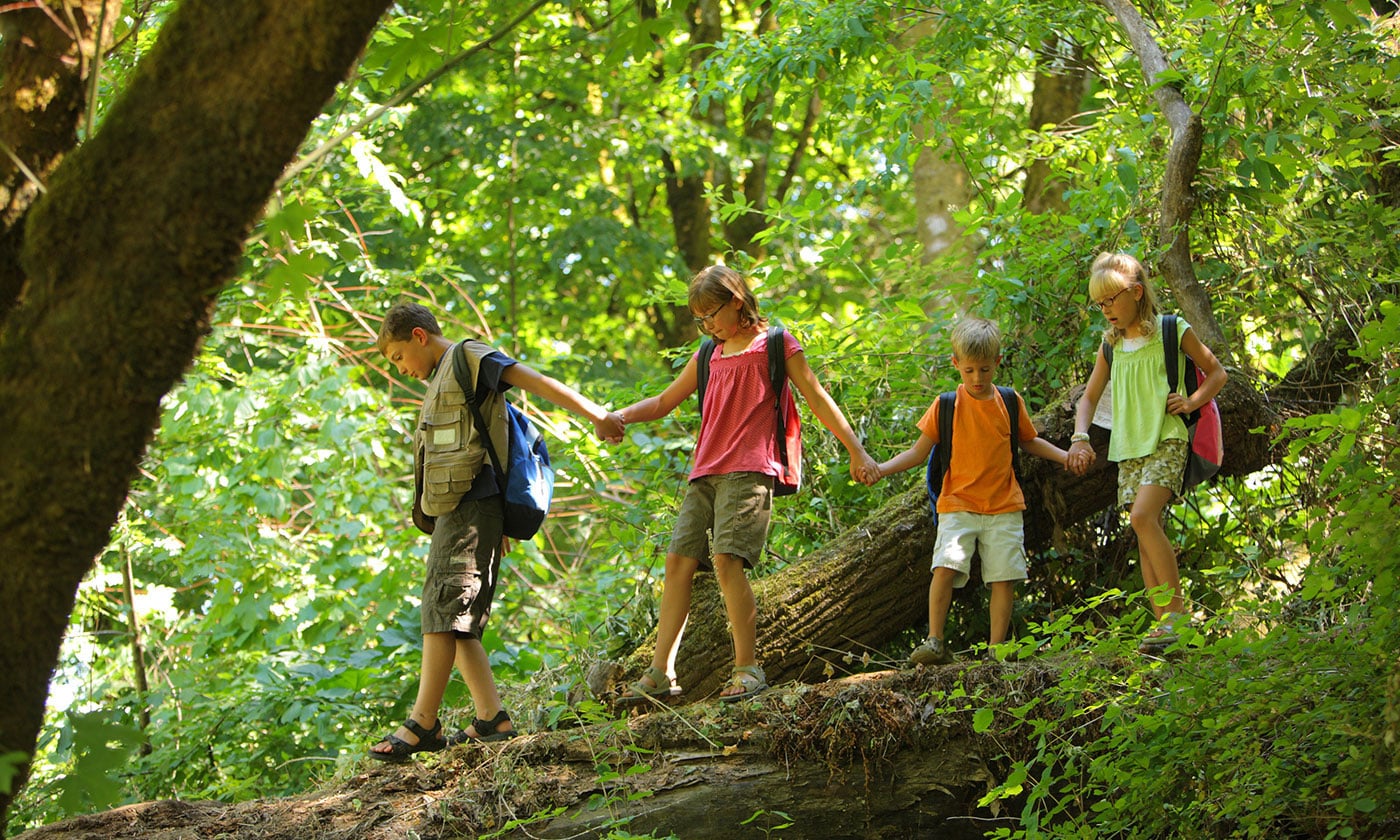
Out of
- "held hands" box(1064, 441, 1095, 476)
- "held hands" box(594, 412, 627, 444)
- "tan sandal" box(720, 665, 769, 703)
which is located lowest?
"tan sandal" box(720, 665, 769, 703)

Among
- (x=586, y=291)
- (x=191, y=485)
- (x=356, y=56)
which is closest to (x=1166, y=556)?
(x=356, y=56)

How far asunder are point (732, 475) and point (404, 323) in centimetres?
151

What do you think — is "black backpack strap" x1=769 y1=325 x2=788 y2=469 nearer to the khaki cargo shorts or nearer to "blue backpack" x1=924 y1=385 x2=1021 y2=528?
the khaki cargo shorts

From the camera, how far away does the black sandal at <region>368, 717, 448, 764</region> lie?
466 centimetres

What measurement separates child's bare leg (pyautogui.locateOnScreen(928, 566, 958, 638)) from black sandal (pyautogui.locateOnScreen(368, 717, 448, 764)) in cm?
209

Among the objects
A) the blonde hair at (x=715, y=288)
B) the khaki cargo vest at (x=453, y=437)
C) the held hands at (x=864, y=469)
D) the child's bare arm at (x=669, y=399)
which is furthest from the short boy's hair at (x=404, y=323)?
the held hands at (x=864, y=469)

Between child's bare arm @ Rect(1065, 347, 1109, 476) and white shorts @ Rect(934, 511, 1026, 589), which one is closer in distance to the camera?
white shorts @ Rect(934, 511, 1026, 589)

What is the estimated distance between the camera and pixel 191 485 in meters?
7.88

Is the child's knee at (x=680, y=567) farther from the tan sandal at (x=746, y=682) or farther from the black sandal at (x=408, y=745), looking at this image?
the black sandal at (x=408, y=745)

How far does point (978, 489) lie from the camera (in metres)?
5.08

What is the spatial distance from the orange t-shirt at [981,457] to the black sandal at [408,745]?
7.70 ft

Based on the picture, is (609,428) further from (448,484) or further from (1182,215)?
(1182,215)

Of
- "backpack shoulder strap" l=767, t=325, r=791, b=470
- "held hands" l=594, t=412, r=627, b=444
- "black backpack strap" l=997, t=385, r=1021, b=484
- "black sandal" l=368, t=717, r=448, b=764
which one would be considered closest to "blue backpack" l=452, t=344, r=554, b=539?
"held hands" l=594, t=412, r=627, b=444

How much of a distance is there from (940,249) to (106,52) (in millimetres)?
9623
